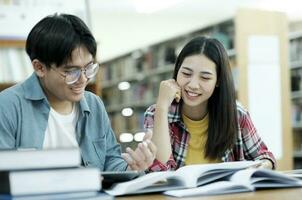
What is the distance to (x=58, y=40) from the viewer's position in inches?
58.9

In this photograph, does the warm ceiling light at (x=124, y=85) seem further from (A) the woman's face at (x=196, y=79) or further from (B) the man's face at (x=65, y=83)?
(B) the man's face at (x=65, y=83)

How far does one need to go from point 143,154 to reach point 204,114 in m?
0.70

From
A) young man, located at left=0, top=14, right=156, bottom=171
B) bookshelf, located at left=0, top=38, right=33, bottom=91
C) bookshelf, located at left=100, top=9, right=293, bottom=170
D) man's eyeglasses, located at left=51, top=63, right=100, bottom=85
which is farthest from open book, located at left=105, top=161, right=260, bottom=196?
bookshelf, located at left=100, top=9, right=293, bottom=170

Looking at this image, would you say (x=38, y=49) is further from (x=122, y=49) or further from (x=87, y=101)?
(x=122, y=49)

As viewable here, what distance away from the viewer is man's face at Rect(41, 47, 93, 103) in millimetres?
1500

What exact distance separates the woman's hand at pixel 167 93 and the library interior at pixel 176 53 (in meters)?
0.16

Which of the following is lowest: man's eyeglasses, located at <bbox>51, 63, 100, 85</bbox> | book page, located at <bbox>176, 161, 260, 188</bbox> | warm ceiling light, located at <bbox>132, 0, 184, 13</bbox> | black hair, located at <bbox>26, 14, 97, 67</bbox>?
book page, located at <bbox>176, 161, 260, 188</bbox>

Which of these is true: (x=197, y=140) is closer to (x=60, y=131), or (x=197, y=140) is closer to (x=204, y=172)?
(x=60, y=131)

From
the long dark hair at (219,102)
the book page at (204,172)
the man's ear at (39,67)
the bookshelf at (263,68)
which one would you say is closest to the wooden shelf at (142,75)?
the bookshelf at (263,68)

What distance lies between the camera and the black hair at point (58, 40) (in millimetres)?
1493

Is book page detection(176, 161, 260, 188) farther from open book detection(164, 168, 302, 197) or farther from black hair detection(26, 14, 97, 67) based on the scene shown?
black hair detection(26, 14, 97, 67)

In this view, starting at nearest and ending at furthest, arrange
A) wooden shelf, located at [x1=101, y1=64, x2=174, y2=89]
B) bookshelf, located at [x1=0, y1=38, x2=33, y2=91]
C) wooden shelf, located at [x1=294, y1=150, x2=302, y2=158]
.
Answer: bookshelf, located at [x1=0, y1=38, x2=33, y2=91] → wooden shelf, located at [x1=294, y1=150, x2=302, y2=158] → wooden shelf, located at [x1=101, y1=64, x2=174, y2=89]

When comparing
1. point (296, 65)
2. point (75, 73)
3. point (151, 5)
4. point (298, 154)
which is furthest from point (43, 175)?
point (151, 5)

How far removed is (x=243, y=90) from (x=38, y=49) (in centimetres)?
317
